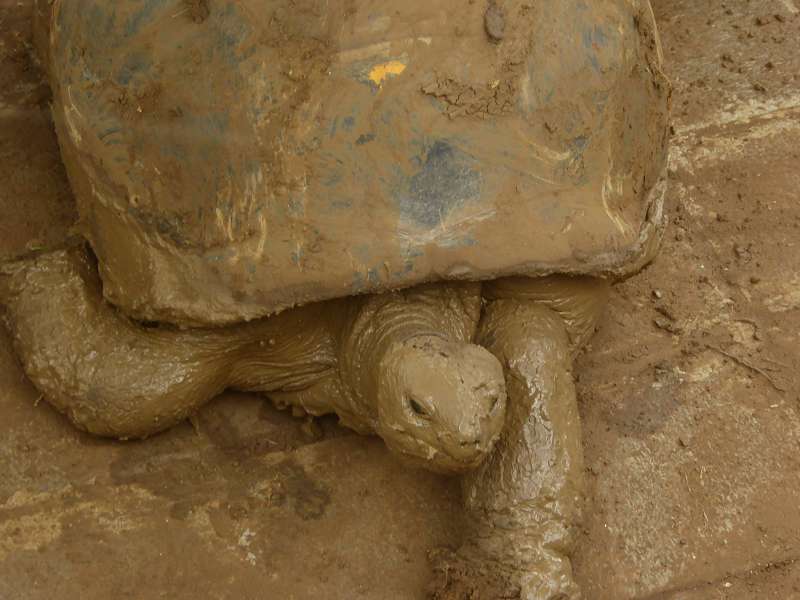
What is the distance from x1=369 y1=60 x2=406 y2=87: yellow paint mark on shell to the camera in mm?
2797

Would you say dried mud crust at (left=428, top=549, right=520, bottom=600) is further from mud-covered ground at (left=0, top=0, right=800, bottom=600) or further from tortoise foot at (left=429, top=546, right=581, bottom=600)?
mud-covered ground at (left=0, top=0, right=800, bottom=600)

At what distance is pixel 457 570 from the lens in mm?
2947

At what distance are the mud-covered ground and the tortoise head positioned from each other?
568 mm

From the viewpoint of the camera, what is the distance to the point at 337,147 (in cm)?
278

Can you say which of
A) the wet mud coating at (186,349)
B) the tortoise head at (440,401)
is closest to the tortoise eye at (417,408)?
the tortoise head at (440,401)

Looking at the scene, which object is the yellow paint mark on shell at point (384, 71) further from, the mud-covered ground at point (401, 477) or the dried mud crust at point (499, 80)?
the mud-covered ground at point (401, 477)

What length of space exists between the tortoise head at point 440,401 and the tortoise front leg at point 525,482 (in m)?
0.28

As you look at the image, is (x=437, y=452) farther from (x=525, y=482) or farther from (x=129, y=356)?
(x=129, y=356)

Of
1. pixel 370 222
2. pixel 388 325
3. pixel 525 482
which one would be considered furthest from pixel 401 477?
pixel 370 222

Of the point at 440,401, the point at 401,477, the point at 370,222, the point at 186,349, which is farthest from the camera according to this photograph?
the point at 401,477

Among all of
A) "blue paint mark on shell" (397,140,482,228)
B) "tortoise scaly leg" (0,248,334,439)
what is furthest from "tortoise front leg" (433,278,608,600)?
"tortoise scaly leg" (0,248,334,439)

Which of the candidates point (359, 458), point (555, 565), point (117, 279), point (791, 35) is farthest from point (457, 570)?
point (791, 35)

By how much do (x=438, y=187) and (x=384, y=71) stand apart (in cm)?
33

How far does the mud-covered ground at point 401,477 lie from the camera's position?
3.07 metres
